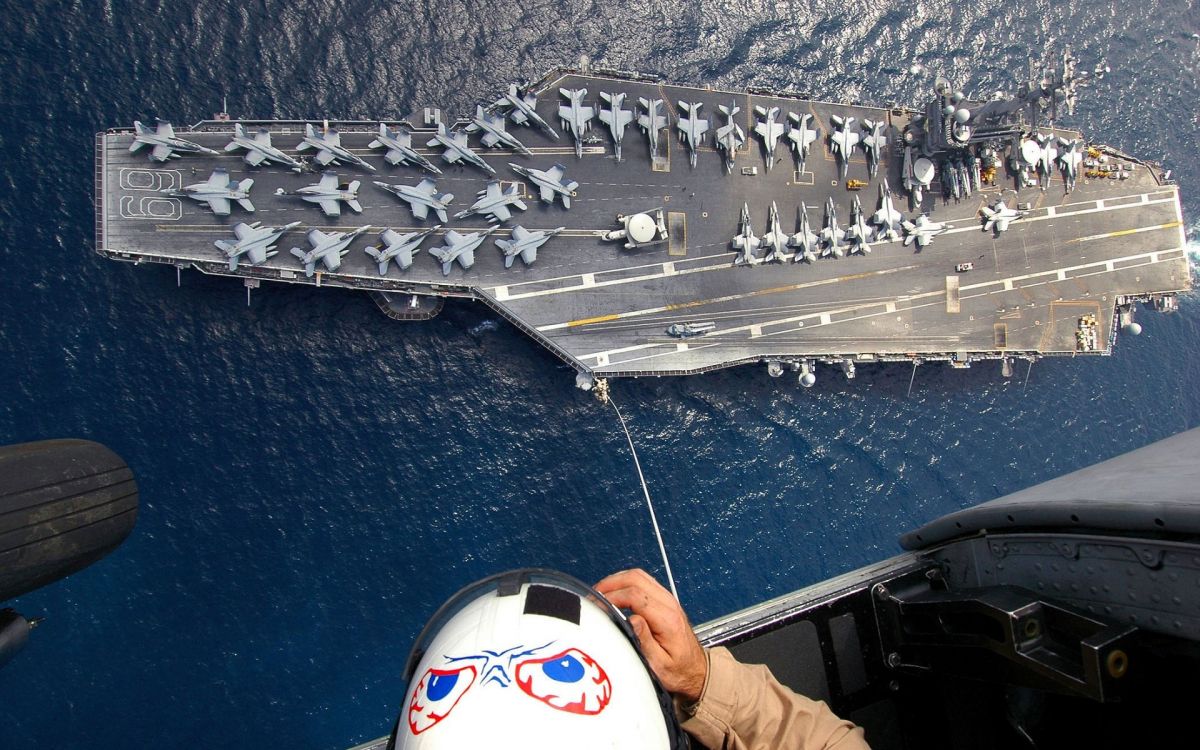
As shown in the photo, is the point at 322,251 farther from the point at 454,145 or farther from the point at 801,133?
the point at 801,133

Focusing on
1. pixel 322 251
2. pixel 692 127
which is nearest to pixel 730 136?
pixel 692 127

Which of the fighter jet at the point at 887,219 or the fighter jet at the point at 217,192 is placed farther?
the fighter jet at the point at 887,219

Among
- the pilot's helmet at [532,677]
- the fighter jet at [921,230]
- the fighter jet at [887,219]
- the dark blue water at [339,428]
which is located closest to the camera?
the pilot's helmet at [532,677]

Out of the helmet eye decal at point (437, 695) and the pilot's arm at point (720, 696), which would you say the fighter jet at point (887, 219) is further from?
the helmet eye decal at point (437, 695)

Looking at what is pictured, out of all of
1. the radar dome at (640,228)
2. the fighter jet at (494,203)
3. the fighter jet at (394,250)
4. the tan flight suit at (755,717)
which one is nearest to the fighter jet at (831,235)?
the radar dome at (640,228)

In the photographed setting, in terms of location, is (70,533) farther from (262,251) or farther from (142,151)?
(142,151)

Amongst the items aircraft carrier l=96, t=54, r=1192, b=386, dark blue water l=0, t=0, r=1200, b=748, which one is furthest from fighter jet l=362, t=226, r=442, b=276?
dark blue water l=0, t=0, r=1200, b=748

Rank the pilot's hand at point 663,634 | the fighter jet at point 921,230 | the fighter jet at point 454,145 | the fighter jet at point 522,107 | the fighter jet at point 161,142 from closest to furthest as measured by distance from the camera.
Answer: the pilot's hand at point 663,634
the fighter jet at point 161,142
the fighter jet at point 454,145
the fighter jet at point 522,107
the fighter jet at point 921,230
